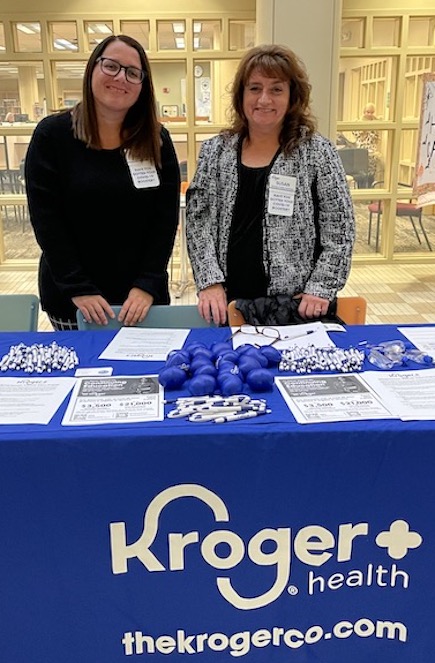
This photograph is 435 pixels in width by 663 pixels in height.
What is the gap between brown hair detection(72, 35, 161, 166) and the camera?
6.06 feet

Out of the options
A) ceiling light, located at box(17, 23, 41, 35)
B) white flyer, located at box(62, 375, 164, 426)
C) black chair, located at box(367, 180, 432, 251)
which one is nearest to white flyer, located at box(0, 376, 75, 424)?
white flyer, located at box(62, 375, 164, 426)

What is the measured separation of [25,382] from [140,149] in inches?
34.8

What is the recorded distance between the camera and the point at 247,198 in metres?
1.90

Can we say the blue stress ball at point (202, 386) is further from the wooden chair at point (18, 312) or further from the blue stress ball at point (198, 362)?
the wooden chair at point (18, 312)

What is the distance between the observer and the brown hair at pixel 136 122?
6.06 ft

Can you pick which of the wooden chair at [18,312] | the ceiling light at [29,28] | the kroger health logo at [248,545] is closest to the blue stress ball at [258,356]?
the kroger health logo at [248,545]

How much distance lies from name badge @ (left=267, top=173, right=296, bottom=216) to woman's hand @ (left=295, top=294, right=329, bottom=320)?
0.89ft

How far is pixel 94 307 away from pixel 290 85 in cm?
90

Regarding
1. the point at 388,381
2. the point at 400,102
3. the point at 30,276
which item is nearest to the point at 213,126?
the point at 400,102

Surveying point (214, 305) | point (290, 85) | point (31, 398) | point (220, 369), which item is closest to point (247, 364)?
point (220, 369)

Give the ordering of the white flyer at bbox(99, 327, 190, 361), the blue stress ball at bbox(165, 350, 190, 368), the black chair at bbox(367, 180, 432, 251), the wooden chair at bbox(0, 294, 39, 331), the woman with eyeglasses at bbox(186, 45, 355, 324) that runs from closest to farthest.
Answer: the blue stress ball at bbox(165, 350, 190, 368), the white flyer at bbox(99, 327, 190, 361), the woman with eyeglasses at bbox(186, 45, 355, 324), the wooden chair at bbox(0, 294, 39, 331), the black chair at bbox(367, 180, 432, 251)

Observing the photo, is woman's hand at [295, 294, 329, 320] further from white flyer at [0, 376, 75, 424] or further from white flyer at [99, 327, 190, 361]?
white flyer at [0, 376, 75, 424]

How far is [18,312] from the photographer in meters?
2.01

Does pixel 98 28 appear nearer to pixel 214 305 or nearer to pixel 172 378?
pixel 214 305
